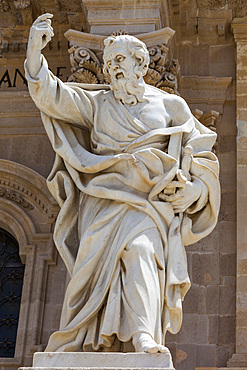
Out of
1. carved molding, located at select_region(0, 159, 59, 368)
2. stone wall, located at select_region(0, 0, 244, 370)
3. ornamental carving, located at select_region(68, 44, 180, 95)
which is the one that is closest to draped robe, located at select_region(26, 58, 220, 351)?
ornamental carving, located at select_region(68, 44, 180, 95)

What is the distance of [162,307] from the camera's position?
7301 mm

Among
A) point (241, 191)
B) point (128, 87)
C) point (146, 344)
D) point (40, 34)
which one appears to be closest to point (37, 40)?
point (40, 34)

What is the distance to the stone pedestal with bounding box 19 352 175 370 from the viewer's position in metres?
6.73

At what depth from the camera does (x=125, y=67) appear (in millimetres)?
8031

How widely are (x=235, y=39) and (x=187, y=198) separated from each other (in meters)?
4.54

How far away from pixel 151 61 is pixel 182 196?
3.25 metres

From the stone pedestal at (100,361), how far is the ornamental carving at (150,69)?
425cm

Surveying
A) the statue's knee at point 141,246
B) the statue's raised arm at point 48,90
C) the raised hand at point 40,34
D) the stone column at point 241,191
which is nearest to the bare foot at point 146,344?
the statue's knee at point 141,246

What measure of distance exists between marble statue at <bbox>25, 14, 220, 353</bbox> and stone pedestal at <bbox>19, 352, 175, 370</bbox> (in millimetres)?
97

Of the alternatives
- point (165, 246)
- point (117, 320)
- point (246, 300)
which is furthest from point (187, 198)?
point (246, 300)

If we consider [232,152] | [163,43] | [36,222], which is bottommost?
[36,222]

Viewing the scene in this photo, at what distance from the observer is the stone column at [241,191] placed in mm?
10086

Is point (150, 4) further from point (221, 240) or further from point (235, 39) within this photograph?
point (221, 240)

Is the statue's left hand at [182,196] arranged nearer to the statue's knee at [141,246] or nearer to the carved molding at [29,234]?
the statue's knee at [141,246]
